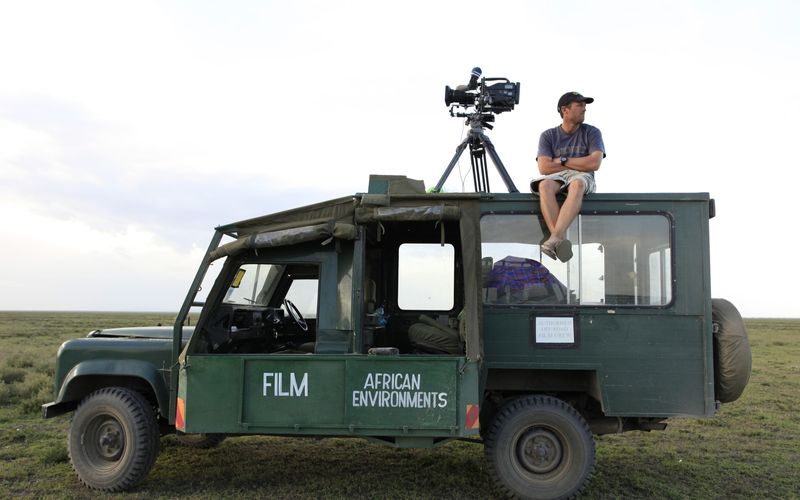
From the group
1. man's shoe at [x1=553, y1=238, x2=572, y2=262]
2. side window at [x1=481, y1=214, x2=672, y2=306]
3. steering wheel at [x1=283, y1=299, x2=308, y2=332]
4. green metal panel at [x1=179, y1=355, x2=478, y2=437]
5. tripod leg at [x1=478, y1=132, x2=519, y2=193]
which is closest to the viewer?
green metal panel at [x1=179, y1=355, x2=478, y2=437]

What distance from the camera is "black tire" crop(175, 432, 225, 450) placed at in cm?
632

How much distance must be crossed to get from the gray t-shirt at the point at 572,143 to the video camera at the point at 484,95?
38.9 inches

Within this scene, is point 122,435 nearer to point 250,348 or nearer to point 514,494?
point 250,348

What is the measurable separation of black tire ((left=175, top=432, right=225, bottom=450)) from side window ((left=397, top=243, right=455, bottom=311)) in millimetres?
2536

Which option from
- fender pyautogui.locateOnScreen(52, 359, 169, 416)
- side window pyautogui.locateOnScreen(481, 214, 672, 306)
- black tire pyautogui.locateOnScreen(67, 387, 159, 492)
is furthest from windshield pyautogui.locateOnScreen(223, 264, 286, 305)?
side window pyautogui.locateOnScreen(481, 214, 672, 306)

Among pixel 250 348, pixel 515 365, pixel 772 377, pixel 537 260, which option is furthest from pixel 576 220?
pixel 772 377

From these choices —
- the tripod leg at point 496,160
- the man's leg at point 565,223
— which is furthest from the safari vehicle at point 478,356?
the tripod leg at point 496,160

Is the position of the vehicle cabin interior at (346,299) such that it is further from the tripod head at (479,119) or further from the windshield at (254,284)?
the tripod head at (479,119)

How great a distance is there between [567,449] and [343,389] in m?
1.94

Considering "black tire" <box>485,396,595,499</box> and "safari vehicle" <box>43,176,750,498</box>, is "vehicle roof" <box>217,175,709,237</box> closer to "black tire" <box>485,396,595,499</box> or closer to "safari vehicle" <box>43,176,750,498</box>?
"safari vehicle" <box>43,176,750,498</box>

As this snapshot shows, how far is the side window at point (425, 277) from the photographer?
629cm

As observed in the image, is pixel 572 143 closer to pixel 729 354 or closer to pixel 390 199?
pixel 390 199

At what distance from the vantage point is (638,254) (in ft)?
16.4

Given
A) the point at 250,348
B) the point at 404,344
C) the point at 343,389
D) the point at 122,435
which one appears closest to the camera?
the point at 343,389
